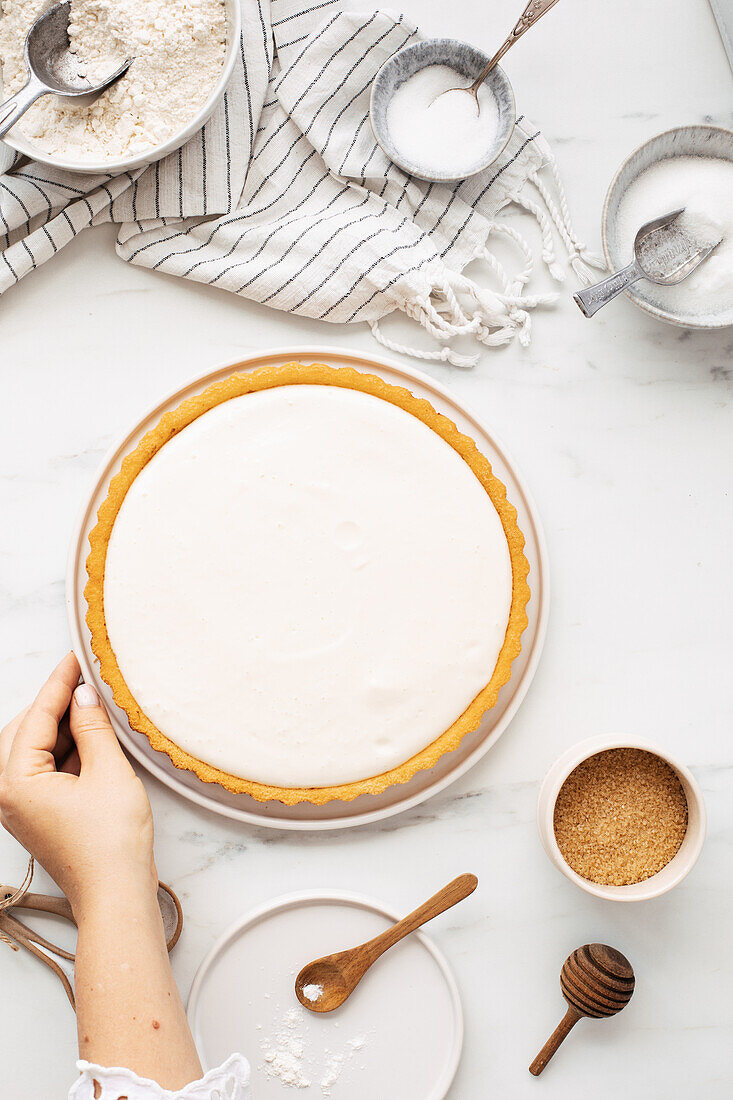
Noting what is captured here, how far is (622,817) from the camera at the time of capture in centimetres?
138

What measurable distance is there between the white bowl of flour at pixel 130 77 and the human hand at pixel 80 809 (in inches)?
36.0

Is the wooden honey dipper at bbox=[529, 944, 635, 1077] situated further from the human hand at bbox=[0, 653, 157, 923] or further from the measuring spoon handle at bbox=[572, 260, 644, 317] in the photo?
the measuring spoon handle at bbox=[572, 260, 644, 317]

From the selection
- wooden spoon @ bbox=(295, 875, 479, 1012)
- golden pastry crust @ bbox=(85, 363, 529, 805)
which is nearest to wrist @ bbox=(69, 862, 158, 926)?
golden pastry crust @ bbox=(85, 363, 529, 805)

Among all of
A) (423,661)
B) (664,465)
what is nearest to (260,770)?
(423,661)

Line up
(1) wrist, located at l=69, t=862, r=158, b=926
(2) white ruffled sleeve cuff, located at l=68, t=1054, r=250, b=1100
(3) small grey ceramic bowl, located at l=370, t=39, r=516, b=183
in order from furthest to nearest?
1. (3) small grey ceramic bowl, located at l=370, t=39, r=516, b=183
2. (1) wrist, located at l=69, t=862, r=158, b=926
3. (2) white ruffled sleeve cuff, located at l=68, t=1054, r=250, b=1100

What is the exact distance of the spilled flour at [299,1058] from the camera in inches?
55.4

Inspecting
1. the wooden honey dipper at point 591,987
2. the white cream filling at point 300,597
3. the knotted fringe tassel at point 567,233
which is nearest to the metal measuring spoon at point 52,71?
the white cream filling at point 300,597

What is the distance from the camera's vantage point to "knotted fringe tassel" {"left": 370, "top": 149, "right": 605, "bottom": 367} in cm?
151

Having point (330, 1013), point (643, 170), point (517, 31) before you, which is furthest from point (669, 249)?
point (330, 1013)

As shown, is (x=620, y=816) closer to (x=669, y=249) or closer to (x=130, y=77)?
(x=669, y=249)

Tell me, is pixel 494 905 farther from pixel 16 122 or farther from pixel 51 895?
pixel 16 122

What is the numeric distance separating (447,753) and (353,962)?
15.1 inches

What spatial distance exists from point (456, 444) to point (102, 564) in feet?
1.98

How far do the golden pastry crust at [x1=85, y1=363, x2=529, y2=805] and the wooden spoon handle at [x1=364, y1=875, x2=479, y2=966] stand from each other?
0.73 ft
